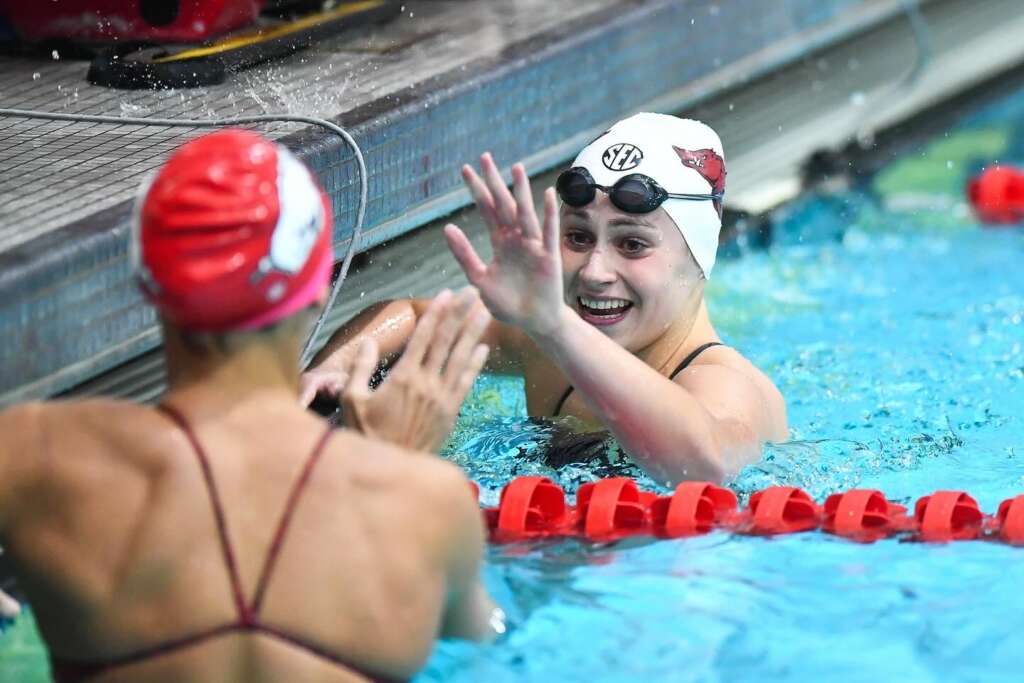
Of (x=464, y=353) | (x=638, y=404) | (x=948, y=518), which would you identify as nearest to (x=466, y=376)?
(x=464, y=353)

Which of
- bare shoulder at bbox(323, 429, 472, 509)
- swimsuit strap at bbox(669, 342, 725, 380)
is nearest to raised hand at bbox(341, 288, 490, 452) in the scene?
bare shoulder at bbox(323, 429, 472, 509)

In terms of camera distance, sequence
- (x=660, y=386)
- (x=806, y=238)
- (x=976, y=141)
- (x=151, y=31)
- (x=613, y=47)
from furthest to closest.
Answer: (x=976, y=141) → (x=806, y=238) → (x=613, y=47) → (x=151, y=31) → (x=660, y=386)

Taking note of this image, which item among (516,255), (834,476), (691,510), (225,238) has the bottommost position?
(834,476)

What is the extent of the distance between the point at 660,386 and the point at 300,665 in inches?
52.6

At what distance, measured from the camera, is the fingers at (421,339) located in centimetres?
262

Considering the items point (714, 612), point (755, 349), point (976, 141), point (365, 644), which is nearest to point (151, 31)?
point (755, 349)

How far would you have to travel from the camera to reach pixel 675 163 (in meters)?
3.96

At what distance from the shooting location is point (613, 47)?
6.08 m

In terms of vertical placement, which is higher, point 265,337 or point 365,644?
point 265,337

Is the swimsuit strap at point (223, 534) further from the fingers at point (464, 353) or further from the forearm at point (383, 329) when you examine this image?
the forearm at point (383, 329)

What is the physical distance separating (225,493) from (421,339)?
548 mm

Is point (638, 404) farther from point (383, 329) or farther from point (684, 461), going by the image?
point (383, 329)

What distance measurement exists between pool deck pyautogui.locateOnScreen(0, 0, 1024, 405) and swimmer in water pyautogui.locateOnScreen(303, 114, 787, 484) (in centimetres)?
65

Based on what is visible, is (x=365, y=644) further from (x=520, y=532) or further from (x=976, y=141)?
(x=976, y=141)
